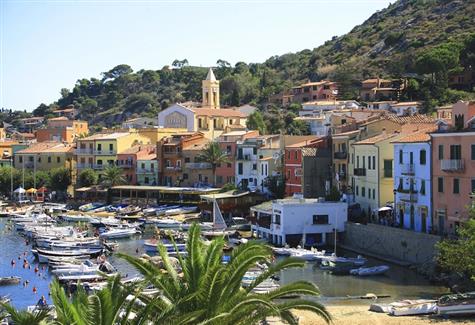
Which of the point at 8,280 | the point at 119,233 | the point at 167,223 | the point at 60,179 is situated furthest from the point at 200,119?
the point at 8,280

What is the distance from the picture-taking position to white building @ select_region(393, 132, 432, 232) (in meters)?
49.6

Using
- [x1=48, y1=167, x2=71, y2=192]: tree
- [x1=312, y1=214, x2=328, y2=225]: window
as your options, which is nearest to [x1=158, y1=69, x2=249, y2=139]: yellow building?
[x1=48, y1=167, x2=71, y2=192]: tree

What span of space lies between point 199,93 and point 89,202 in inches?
3304

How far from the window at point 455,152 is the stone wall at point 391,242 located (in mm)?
4865

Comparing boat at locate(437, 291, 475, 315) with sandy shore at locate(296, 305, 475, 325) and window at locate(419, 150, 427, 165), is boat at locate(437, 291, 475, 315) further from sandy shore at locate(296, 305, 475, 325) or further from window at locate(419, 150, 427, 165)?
window at locate(419, 150, 427, 165)

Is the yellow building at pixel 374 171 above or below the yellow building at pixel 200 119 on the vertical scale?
below

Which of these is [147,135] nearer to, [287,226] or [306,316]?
[287,226]

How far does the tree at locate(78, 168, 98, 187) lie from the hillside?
91.2 ft

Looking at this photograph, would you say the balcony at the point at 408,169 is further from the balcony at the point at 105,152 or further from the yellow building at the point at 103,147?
the balcony at the point at 105,152

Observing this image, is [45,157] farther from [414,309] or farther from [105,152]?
[414,309]

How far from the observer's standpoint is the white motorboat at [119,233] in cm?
6656

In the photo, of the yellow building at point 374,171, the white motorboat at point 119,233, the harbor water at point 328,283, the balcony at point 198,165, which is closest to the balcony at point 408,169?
the yellow building at point 374,171

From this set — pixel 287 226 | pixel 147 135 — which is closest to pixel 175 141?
pixel 147 135

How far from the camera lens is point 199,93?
17450 cm
